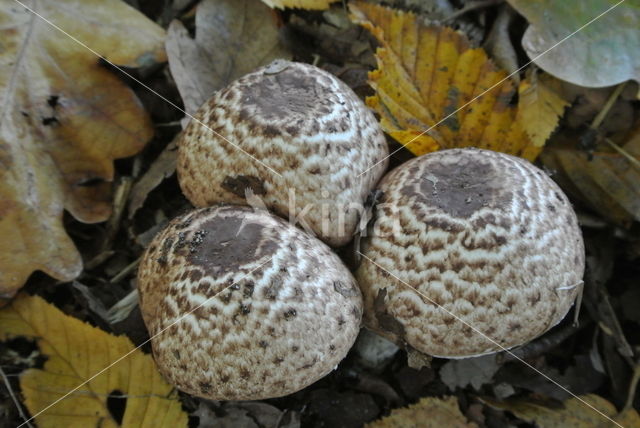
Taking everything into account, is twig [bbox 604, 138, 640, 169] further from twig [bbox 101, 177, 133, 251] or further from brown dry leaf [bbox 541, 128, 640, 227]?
twig [bbox 101, 177, 133, 251]

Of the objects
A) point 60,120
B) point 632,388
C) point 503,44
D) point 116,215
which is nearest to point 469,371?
point 632,388

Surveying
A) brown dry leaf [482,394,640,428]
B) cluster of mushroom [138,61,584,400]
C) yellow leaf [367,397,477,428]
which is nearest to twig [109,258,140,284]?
cluster of mushroom [138,61,584,400]

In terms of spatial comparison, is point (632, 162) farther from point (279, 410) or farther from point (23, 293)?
point (23, 293)

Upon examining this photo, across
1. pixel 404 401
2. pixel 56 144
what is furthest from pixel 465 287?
pixel 56 144

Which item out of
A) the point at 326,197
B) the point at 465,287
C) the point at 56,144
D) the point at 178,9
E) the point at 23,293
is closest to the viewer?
the point at 465,287

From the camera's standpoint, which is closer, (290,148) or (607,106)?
(290,148)

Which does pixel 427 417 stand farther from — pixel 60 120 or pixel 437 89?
pixel 60 120
